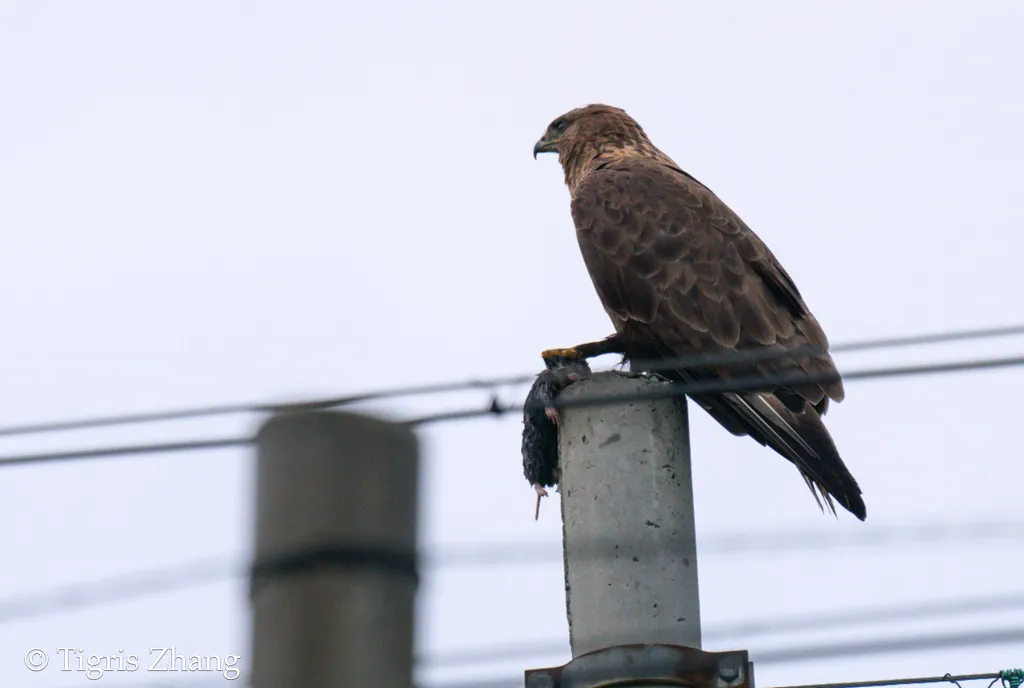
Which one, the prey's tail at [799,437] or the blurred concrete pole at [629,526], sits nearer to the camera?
the blurred concrete pole at [629,526]

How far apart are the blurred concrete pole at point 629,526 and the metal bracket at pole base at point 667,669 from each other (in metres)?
0.09

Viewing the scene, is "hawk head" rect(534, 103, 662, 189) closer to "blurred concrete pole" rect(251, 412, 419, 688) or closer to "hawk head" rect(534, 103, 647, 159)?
"hawk head" rect(534, 103, 647, 159)

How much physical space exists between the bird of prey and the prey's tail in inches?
0.6

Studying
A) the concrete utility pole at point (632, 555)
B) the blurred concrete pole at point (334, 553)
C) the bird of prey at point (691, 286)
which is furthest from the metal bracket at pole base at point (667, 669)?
the bird of prey at point (691, 286)

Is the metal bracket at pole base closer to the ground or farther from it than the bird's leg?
closer to the ground

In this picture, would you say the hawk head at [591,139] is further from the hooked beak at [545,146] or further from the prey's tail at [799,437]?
the prey's tail at [799,437]

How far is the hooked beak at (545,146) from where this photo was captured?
9992 millimetres

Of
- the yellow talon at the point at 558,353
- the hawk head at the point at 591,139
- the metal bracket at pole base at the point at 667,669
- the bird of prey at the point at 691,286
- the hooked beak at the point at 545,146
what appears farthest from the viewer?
the hooked beak at the point at 545,146

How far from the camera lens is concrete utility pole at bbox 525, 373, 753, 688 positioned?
4062mm

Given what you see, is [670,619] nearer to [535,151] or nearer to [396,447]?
[396,447]

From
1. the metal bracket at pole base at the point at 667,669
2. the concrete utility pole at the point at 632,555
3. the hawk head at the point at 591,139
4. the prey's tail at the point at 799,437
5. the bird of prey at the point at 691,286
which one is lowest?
the metal bracket at pole base at the point at 667,669

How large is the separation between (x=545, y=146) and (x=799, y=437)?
13.3 feet

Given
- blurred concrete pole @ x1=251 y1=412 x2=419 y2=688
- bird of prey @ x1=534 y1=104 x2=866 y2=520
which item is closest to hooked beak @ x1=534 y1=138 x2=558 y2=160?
bird of prey @ x1=534 y1=104 x2=866 y2=520

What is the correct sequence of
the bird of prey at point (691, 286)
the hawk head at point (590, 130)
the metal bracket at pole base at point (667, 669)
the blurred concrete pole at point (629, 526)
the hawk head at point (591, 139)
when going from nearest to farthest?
the metal bracket at pole base at point (667, 669) < the blurred concrete pole at point (629, 526) < the bird of prey at point (691, 286) < the hawk head at point (591, 139) < the hawk head at point (590, 130)
